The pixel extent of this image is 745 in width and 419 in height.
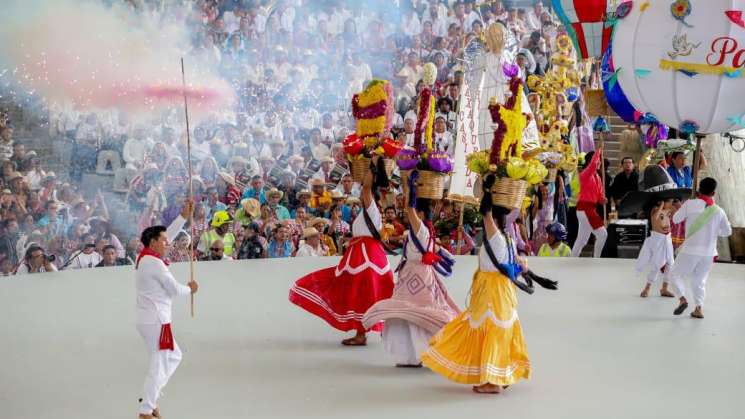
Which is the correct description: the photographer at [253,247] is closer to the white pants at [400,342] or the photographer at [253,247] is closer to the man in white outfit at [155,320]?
the white pants at [400,342]

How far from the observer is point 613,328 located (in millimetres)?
8891

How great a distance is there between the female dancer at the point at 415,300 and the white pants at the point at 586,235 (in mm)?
6618

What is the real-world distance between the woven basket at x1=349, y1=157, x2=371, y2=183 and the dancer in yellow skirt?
1.45 m

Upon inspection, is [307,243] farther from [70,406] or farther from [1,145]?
[70,406]

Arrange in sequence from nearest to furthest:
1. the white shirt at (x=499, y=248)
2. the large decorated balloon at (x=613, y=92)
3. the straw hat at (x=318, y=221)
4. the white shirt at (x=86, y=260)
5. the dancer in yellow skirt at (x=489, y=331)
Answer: the dancer in yellow skirt at (x=489, y=331) < the white shirt at (x=499, y=248) < the large decorated balloon at (x=613, y=92) < the white shirt at (x=86, y=260) < the straw hat at (x=318, y=221)

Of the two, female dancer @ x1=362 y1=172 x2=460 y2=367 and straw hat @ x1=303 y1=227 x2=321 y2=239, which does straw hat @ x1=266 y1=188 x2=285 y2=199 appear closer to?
straw hat @ x1=303 y1=227 x2=321 y2=239

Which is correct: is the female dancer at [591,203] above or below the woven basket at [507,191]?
below

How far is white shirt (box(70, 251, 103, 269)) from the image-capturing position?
13367 mm

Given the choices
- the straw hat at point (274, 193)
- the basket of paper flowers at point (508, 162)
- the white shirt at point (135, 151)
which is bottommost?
the straw hat at point (274, 193)

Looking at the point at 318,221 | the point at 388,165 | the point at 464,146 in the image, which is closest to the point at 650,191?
the point at 464,146

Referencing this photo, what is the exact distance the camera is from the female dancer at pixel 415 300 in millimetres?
7066

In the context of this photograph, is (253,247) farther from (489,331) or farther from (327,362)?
(489,331)

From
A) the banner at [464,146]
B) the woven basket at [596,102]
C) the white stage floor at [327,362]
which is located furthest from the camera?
the banner at [464,146]

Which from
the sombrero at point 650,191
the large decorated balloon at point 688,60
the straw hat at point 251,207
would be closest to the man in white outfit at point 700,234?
the large decorated balloon at point 688,60
